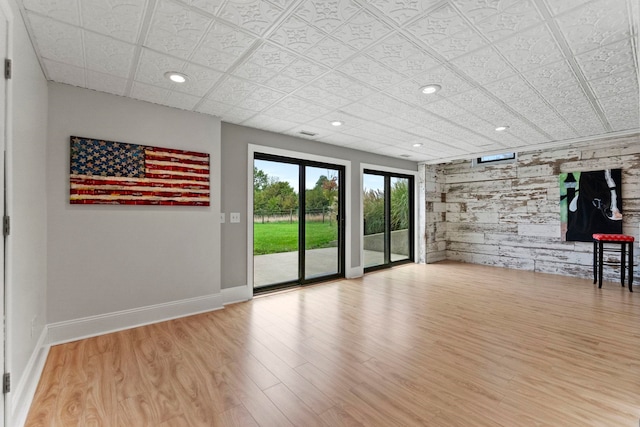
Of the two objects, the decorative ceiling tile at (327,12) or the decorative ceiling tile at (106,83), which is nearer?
the decorative ceiling tile at (327,12)

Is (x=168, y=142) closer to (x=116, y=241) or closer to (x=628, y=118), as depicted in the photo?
(x=116, y=241)

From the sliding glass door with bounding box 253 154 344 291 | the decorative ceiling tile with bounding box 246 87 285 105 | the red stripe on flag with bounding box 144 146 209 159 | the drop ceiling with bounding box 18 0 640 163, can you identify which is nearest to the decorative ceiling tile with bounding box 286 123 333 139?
the drop ceiling with bounding box 18 0 640 163

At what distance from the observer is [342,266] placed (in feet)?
17.9

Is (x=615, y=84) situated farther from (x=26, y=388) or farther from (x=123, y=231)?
(x=26, y=388)

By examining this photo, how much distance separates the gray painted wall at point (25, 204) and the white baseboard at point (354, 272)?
4167 mm

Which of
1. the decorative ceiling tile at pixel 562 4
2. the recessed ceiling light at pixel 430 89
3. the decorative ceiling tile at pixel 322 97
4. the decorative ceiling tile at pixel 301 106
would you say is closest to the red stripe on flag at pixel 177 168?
the decorative ceiling tile at pixel 301 106

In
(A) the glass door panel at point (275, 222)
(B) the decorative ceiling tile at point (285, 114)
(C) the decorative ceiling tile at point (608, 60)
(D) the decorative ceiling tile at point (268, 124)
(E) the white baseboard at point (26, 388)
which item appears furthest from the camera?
(A) the glass door panel at point (275, 222)

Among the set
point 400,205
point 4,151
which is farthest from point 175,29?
point 400,205

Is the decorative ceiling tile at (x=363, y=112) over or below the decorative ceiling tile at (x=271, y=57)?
below

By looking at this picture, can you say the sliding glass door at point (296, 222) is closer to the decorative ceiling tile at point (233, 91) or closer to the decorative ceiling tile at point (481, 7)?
the decorative ceiling tile at point (233, 91)

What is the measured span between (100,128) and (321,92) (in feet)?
7.66

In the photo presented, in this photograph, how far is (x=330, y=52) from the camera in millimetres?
2217

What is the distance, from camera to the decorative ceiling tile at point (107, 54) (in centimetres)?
211

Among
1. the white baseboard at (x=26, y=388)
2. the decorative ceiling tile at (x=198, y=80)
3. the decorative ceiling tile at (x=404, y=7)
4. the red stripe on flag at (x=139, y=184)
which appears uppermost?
the decorative ceiling tile at (x=198, y=80)
